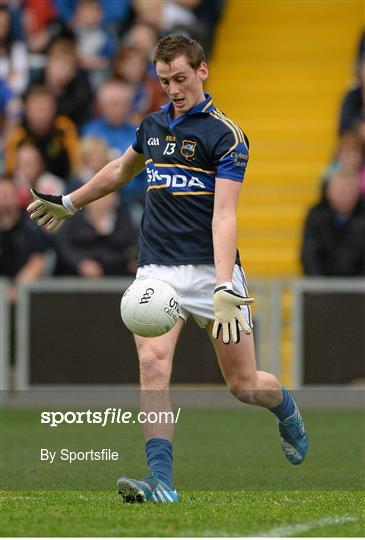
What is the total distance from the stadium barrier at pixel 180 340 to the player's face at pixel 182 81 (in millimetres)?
6168

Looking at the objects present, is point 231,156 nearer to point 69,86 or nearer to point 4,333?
point 4,333

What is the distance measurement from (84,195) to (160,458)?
5.00ft

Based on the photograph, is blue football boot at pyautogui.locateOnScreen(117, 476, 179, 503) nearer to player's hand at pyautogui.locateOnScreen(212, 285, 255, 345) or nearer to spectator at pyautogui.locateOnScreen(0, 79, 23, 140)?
player's hand at pyautogui.locateOnScreen(212, 285, 255, 345)

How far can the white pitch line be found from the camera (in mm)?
5934

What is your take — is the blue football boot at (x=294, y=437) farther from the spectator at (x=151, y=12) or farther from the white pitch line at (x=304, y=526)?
the spectator at (x=151, y=12)

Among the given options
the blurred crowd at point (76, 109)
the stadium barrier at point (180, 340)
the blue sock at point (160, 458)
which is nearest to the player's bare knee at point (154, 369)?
the blue sock at point (160, 458)

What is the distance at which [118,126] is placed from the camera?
49.3ft

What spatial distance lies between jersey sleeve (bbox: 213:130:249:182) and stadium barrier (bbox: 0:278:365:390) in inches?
244

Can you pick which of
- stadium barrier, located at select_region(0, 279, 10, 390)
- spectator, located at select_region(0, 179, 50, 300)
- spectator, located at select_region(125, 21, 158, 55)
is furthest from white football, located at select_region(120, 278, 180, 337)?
spectator, located at select_region(125, 21, 158, 55)

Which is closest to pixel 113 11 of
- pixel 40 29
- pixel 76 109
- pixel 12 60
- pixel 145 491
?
pixel 40 29

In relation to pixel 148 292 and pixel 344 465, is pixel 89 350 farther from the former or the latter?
pixel 148 292

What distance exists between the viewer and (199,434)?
35.7ft

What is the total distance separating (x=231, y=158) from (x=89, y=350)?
21.3ft

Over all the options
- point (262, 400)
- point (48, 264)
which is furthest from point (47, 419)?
point (262, 400)
